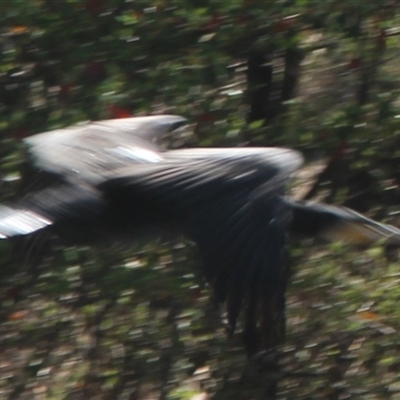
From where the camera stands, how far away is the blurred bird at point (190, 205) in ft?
14.3

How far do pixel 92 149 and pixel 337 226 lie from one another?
101cm

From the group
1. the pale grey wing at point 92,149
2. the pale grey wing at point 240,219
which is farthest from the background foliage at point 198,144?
the pale grey wing at point 240,219

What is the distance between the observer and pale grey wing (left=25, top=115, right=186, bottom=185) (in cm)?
471

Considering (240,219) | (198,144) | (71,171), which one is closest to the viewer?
(240,219)

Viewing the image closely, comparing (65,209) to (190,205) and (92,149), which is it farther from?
(190,205)

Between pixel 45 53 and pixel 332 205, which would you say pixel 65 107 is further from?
pixel 332 205

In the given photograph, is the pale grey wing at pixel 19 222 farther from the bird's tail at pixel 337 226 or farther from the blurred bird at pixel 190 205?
the bird's tail at pixel 337 226

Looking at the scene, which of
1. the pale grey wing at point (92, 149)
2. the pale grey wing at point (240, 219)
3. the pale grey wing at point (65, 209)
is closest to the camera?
the pale grey wing at point (240, 219)

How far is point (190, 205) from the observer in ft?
14.7

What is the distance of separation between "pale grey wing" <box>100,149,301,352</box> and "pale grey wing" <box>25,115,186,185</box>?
0.32m

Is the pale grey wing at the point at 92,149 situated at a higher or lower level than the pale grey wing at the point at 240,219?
higher

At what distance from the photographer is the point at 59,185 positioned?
473 cm

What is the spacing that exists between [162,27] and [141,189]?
0.66 metres

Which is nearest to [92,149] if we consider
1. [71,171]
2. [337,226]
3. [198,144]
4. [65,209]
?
[71,171]
